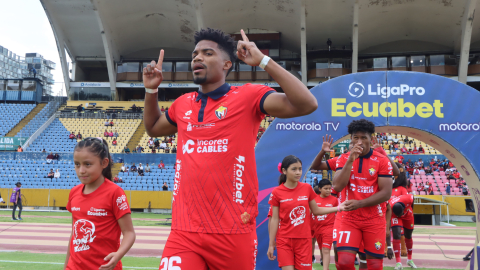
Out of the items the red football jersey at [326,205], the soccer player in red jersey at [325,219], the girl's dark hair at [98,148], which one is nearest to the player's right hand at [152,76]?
the girl's dark hair at [98,148]

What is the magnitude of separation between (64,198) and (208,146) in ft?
71.3

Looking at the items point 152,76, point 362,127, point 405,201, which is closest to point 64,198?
point 405,201

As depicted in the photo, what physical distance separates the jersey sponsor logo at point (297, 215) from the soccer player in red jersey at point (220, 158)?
2.90 m

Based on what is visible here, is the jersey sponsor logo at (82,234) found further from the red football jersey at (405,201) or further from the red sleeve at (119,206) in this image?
the red football jersey at (405,201)

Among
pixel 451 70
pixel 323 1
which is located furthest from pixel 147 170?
pixel 451 70

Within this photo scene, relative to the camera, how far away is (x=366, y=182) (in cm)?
499

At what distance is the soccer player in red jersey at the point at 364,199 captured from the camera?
15.7 ft

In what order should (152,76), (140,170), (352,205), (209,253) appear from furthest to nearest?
1. (140,170)
2. (352,205)
3. (152,76)
4. (209,253)

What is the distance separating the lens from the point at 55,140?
30359 mm

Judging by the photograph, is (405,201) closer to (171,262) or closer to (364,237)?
(364,237)

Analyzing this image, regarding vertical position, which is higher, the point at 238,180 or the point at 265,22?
the point at 265,22

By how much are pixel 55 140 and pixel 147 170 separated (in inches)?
424

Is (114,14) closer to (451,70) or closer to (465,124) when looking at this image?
(451,70)

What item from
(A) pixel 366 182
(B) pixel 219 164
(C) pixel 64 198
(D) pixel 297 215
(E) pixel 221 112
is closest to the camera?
(B) pixel 219 164
